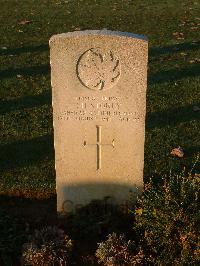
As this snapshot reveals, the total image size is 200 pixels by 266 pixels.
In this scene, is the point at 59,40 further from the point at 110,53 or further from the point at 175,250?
the point at 175,250

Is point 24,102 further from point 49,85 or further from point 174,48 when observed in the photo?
point 174,48

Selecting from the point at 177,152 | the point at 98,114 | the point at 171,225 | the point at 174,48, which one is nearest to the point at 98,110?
the point at 98,114

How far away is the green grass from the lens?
659cm

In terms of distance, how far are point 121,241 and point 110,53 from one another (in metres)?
1.96

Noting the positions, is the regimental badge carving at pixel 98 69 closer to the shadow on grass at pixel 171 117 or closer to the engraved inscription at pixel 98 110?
the engraved inscription at pixel 98 110

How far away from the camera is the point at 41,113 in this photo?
26.2 ft

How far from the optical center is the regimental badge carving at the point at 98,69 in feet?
15.0

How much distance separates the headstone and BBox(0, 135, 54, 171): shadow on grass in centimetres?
145

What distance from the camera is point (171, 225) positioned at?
4.61 metres

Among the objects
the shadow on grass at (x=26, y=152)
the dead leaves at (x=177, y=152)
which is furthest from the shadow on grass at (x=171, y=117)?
the shadow on grass at (x=26, y=152)

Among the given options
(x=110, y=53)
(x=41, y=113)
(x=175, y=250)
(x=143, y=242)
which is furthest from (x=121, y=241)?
(x=41, y=113)

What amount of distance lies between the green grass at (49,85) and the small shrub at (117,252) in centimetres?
144

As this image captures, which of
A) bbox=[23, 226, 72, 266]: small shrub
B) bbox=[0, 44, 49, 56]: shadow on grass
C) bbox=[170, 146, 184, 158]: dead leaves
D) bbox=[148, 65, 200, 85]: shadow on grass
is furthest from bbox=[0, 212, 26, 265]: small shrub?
bbox=[0, 44, 49, 56]: shadow on grass

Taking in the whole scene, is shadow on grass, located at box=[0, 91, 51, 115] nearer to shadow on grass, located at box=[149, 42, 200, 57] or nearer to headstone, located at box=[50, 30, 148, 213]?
headstone, located at box=[50, 30, 148, 213]
